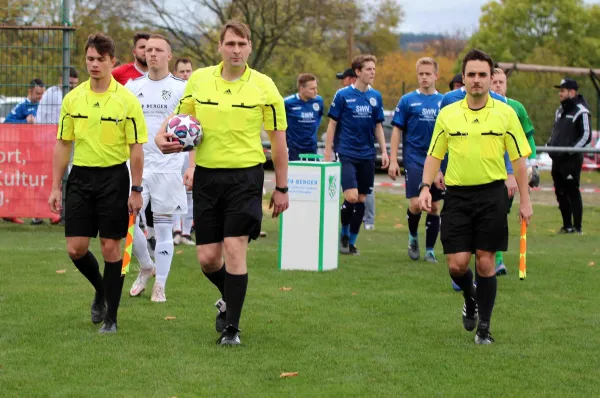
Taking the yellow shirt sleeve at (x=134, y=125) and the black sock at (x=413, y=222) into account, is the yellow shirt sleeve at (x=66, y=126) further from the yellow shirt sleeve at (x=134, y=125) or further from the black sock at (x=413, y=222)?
the black sock at (x=413, y=222)

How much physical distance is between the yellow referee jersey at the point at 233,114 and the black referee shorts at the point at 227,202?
0.08m

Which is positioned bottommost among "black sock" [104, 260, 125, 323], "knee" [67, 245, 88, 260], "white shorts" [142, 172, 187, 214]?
"black sock" [104, 260, 125, 323]

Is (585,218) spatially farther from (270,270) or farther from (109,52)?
(109,52)

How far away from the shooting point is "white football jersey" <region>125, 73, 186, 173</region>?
30.5 ft

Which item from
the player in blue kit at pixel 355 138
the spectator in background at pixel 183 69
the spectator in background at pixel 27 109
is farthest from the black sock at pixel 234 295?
the spectator in background at pixel 27 109

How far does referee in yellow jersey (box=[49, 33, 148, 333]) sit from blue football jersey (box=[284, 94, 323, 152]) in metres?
7.07

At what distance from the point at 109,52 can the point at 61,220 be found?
8305mm

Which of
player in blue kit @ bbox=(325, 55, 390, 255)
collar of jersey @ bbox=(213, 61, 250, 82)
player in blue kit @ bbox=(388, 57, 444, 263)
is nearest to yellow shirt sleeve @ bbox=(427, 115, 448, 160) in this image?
collar of jersey @ bbox=(213, 61, 250, 82)

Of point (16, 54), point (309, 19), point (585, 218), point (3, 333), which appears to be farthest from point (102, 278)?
point (309, 19)

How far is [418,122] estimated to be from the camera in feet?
39.2

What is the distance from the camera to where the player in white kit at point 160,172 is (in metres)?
9.17

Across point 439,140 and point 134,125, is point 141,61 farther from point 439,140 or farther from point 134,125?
→ point 439,140

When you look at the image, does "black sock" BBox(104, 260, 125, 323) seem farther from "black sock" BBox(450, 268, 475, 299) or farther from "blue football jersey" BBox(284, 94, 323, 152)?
"blue football jersey" BBox(284, 94, 323, 152)

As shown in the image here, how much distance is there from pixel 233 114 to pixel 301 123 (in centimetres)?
745
